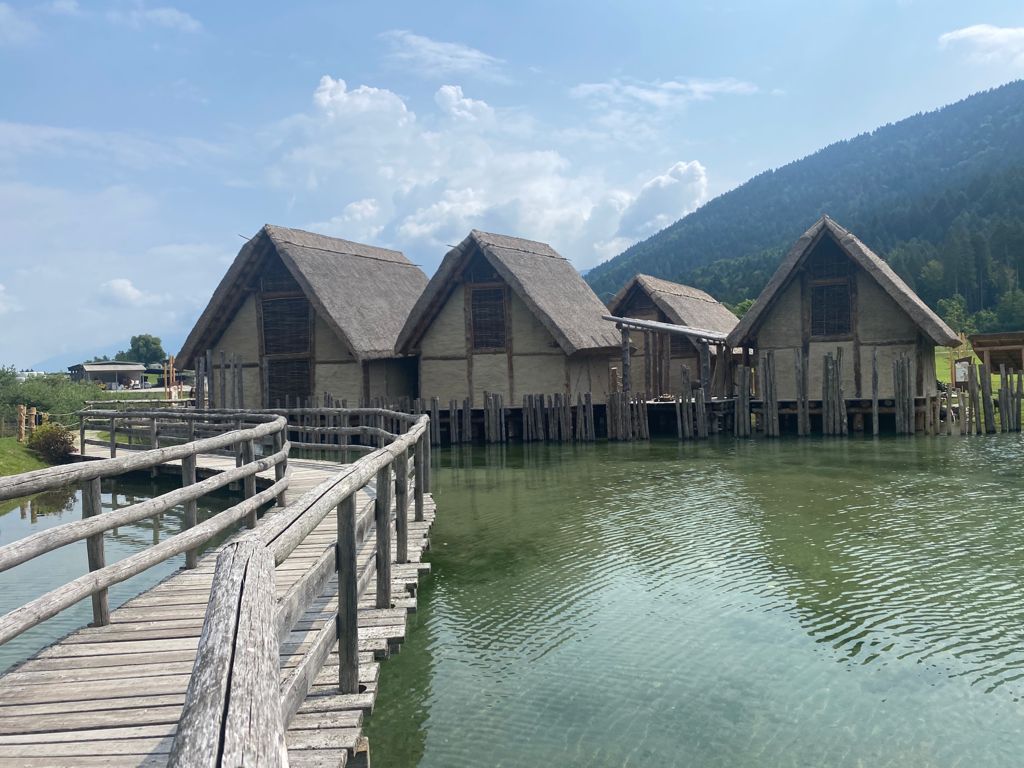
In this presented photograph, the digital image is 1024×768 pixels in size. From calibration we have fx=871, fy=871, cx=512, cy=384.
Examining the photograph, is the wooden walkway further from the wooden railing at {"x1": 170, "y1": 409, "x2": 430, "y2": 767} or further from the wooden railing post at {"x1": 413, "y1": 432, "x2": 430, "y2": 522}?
the wooden railing post at {"x1": 413, "y1": 432, "x2": 430, "y2": 522}

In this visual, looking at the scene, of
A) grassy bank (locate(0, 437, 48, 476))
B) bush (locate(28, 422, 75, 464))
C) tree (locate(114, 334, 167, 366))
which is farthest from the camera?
tree (locate(114, 334, 167, 366))

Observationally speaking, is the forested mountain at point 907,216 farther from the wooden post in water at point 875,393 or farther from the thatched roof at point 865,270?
the wooden post in water at point 875,393

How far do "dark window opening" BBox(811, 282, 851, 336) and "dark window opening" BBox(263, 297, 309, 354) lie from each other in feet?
44.6

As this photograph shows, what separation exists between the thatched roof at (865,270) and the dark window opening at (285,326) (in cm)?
1167

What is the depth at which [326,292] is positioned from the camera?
23359mm

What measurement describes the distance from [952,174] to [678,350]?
10373cm

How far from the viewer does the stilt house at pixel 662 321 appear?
97.4 feet

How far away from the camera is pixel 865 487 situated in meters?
12.9

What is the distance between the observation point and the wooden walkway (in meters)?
3.41

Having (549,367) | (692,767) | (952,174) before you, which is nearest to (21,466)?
(549,367)

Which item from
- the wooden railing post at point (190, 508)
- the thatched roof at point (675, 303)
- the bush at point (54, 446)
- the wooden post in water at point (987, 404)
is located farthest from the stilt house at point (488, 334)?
the wooden railing post at point (190, 508)

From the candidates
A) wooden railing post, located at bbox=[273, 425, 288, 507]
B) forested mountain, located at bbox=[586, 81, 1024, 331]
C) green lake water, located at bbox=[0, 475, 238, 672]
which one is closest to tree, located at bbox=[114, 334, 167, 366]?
forested mountain, located at bbox=[586, 81, 1024, 331]

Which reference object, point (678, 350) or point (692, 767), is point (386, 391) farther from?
point (692, 767)

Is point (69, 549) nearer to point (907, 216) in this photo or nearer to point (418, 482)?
point (418, 482)
